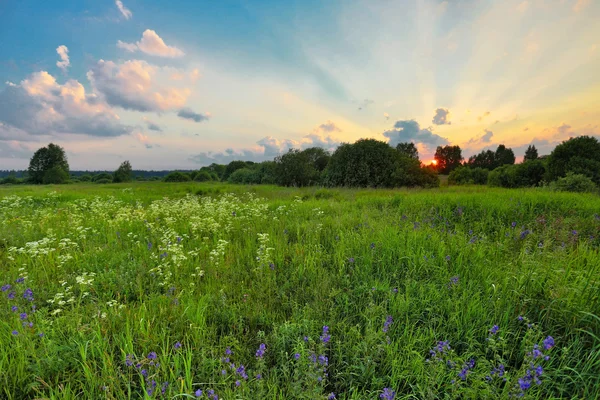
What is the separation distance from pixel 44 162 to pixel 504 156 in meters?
107

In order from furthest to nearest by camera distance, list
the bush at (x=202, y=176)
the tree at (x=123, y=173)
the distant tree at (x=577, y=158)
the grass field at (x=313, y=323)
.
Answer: the tree at (x=123, y=173) < the bush at (x=202, y=176) < the distant tree at (x=577, y=158) < the grass field at (x=313, y=323)

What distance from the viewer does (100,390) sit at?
1.98 m

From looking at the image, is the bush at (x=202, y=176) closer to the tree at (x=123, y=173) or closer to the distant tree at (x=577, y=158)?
the tree at (x=123, y=173)

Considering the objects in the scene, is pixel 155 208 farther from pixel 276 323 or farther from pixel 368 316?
pixel 368 316

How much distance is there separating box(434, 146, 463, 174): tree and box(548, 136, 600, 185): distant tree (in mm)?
34519

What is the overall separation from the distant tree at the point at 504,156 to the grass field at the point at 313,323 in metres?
62.9

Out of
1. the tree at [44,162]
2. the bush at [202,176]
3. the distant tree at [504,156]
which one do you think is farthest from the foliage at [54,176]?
the distant tree at [504,156]

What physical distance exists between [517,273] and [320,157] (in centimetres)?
4032

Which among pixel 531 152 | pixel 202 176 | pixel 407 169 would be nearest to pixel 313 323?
pixel 407 169

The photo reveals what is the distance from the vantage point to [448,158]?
51.1m

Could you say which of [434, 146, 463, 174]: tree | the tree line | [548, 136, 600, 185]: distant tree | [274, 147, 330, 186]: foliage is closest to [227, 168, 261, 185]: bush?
the tree line

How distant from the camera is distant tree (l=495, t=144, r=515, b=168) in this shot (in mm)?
54125

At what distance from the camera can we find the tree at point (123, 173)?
66250 millimetres

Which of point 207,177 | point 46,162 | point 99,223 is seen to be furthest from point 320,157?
point 46,162
